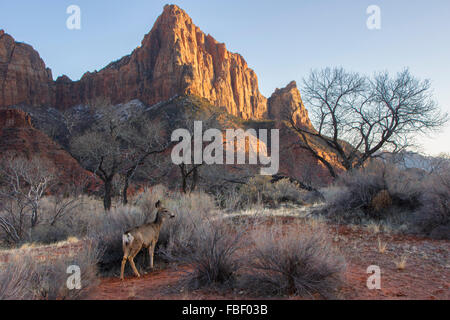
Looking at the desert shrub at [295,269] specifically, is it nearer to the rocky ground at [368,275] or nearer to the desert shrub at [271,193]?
the rocky ground at [368,275]

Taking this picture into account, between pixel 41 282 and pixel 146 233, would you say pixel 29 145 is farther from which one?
pixel 41 282

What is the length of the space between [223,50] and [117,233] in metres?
110

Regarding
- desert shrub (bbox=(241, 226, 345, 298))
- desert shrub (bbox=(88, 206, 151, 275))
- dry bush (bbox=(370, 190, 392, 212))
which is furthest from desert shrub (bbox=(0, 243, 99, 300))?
dry bush (bbox=(370, 190, 392, 212))

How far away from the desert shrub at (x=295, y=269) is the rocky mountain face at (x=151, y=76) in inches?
2761

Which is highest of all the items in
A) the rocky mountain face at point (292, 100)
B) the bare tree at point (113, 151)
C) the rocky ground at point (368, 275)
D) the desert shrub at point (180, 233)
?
the rocky mountain face at point (292, 100)

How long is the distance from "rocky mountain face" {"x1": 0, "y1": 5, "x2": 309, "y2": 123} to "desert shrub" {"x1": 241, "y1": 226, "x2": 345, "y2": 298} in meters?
70.1

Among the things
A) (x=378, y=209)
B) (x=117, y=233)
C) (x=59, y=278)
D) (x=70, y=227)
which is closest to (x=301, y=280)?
(x=59, y=278)

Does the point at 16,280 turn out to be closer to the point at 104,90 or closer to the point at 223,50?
the point at 104,90

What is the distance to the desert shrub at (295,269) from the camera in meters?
3.50

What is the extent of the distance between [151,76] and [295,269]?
297 ft

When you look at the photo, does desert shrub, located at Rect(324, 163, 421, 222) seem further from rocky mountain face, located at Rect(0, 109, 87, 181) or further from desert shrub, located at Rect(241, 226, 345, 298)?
rocky mountain face, located at Rect(0, 109, 87, 181)

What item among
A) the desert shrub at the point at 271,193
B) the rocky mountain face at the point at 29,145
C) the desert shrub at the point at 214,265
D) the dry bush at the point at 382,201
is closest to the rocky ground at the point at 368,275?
the desert shrub at the point at 214,265

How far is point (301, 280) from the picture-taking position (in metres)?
3.48

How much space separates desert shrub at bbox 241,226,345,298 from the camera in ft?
11.5
